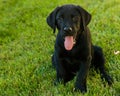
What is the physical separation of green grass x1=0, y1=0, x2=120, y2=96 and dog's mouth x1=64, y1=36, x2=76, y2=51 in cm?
60

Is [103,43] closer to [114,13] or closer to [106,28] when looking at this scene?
[106,28]

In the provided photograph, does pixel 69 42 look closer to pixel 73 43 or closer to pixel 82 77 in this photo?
pixel 73 43

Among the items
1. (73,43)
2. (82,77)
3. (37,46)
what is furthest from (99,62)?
(37,46)

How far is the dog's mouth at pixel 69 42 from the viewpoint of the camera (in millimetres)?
5500

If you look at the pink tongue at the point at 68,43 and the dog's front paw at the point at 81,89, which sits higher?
the pink tongue at the point at 68,43

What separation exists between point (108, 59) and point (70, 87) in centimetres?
131

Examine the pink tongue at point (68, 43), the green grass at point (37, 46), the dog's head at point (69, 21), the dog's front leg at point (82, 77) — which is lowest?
the green grass at point (37, 46)

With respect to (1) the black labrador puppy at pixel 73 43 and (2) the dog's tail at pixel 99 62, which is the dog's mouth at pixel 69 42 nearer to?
(1) the black labrador puppy at pixel 73 43

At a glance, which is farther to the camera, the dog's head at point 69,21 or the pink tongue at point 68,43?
the pink tongue at point 68,43

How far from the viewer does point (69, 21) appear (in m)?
5.43

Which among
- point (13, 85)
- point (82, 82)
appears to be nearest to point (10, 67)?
point (13, 85)

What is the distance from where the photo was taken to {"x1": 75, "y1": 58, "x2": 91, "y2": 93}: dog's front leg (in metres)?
5.58

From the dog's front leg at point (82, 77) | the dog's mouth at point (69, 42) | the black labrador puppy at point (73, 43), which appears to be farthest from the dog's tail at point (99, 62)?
the dog's mouth at point (69, 42)

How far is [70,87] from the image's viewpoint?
5688 mm
